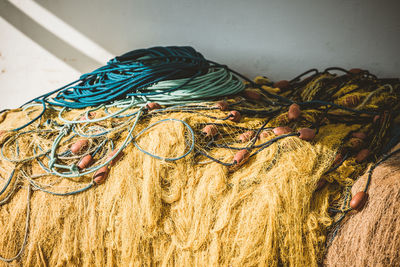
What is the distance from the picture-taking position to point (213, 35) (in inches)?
105

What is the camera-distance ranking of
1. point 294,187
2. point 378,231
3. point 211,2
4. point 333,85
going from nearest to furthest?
1. point 378,231
2. point 294,187
3. point 333,85
4. point 211,2

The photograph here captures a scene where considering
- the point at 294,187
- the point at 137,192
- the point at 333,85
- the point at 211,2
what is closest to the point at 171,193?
the point at 137,192

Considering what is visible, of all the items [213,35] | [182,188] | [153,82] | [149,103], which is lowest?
[182,188]

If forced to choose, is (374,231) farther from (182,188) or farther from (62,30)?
(62,30)

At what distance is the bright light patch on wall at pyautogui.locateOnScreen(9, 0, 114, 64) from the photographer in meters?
2.71

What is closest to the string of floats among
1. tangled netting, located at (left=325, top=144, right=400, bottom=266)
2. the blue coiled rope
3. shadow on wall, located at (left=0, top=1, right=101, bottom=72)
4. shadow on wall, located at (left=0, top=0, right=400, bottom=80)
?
the blue coiled rope

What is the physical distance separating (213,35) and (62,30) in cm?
149

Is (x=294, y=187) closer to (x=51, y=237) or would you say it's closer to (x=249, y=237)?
(x=249, y=237)

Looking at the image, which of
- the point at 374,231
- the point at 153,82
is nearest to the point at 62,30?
the point at 153,82

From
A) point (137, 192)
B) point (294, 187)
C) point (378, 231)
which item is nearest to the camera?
point (378, 231)

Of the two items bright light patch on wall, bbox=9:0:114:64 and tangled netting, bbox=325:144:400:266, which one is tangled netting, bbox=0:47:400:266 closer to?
tangled netting, bbox=325:144:400:266

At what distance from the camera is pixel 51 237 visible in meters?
1.46

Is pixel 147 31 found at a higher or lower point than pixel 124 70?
higher

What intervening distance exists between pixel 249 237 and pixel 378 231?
555mm
